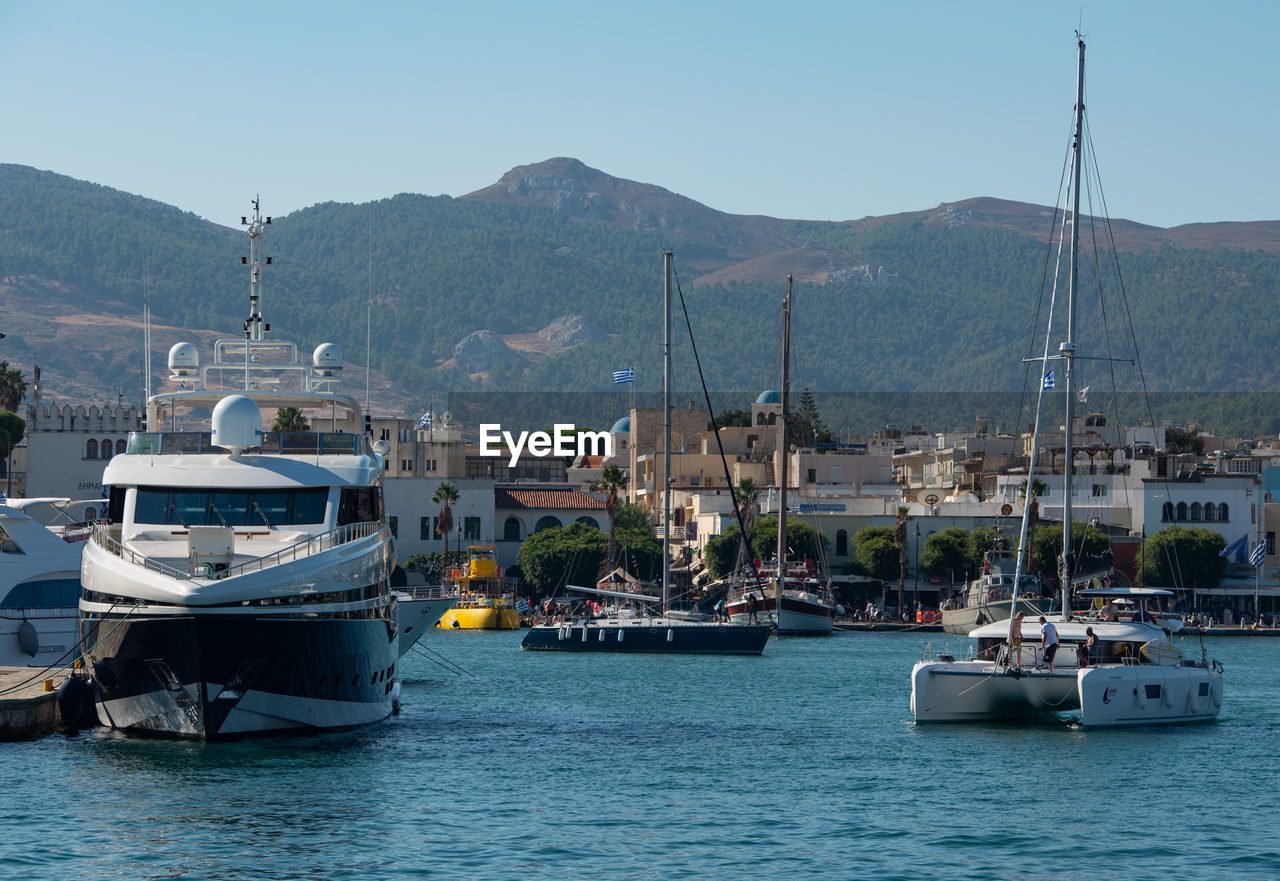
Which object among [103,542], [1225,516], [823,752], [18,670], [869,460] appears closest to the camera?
[103,542]

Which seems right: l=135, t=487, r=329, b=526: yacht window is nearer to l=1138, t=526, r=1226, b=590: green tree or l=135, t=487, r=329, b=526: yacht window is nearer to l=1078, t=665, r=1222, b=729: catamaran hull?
l=1078, t=665, r=1222, b=729: catamaran hull

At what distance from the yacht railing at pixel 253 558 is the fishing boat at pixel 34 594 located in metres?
8.42

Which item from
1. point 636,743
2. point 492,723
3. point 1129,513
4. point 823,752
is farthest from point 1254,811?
point 1129,513

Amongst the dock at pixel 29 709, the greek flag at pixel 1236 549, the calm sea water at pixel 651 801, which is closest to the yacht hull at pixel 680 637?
the calm sea water at pixel 651 801

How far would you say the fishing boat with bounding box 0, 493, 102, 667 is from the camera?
1826 inches

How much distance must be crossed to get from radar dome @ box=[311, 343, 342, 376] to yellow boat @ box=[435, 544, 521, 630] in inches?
2096

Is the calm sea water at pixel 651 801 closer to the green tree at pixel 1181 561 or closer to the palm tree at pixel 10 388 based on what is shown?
the green tree at pixel 1181 561

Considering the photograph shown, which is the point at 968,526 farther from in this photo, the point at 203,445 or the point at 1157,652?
the point at 203,445

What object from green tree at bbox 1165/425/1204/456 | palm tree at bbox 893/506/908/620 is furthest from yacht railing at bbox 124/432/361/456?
green tree at bbox 1165/425/1204/456

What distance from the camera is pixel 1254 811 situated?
3400cm

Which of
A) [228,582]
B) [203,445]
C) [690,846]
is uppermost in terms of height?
[203,445]

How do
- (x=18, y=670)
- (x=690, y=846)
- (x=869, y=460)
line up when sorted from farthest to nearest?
(x=869, y=460) < (x=18, y=670) < (x=690, y=846)

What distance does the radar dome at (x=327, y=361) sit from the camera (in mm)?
47688

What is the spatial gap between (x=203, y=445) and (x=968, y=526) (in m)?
89.3
